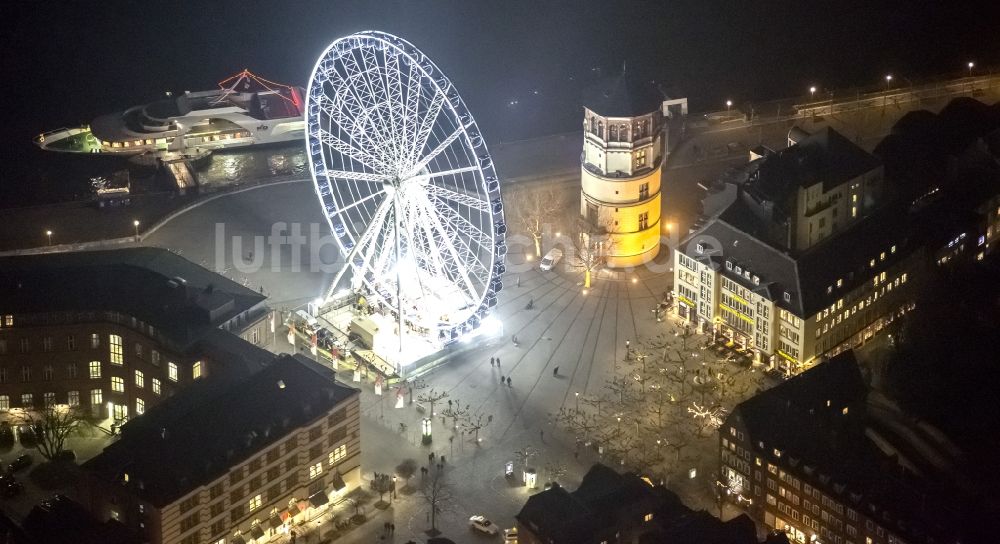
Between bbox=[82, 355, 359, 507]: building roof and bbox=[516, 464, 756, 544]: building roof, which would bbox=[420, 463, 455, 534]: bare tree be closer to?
bbox=[82, 355, 359, 507]: building roof

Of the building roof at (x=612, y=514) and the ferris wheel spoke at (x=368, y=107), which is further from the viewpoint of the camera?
the ferris wheel spoke at (x=368, y=107)

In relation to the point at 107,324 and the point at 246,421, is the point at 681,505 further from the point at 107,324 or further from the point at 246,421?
the point at 107,324

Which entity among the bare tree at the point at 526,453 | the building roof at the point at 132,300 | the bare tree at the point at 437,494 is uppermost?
the building roof at the point at 132,300

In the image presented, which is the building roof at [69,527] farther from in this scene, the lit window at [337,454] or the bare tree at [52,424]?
the lit window at [337,454]

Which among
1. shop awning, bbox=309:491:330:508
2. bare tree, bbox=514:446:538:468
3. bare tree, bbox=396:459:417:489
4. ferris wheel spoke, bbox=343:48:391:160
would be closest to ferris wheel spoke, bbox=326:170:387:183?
ferris wheel spoke, bbox=343:48:391:160

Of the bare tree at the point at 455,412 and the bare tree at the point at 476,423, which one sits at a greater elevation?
the bare tree at the point at 455,412

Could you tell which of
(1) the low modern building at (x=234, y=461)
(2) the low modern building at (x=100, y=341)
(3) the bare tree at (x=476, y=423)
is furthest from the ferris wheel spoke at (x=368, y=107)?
(3) the bare tree at (x=476, y=423)
